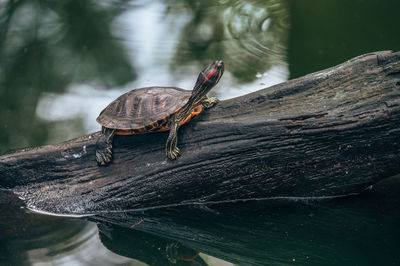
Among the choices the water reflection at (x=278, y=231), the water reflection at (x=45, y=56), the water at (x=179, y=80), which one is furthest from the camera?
the water reflection at (x=45, y=56)

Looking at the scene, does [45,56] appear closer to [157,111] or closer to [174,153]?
[157,111]

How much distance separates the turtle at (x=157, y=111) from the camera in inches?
124

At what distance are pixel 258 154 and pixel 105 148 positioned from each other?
1305 millimetres

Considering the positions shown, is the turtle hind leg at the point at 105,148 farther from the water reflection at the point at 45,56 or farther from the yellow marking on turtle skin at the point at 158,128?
the water reflection at the point at 45,56

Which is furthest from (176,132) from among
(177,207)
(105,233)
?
(105,233)

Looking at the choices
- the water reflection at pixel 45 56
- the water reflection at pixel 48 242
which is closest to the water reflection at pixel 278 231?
the water reflection at pixel 48 242

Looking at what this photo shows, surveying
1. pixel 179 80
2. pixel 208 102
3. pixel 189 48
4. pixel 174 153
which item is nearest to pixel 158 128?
pixel 174 153

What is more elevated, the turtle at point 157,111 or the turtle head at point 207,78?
the turtle head at point 207,78

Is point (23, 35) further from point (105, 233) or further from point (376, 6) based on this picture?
point (376, 6)

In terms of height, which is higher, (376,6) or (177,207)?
(376,6)

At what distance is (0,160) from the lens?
350 cm

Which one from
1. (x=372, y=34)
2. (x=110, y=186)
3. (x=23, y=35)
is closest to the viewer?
(x=110, y=186)

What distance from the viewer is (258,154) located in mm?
3078

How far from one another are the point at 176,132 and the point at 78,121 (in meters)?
2.41
